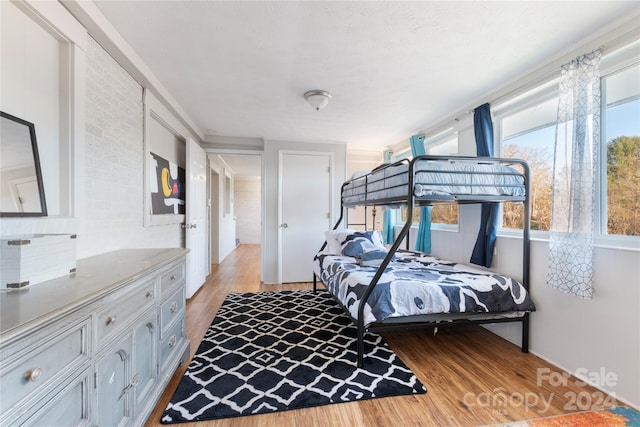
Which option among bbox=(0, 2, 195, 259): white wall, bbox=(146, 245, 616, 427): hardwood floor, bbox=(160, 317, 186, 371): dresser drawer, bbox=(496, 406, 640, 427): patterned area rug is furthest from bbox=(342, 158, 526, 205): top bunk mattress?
bbox=(0, 2, 195, 259): white wall

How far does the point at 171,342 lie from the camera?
1.72 metres

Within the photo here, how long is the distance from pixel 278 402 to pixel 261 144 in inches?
139

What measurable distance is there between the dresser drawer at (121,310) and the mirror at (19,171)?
1.93 feet

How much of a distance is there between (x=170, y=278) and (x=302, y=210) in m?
2.66

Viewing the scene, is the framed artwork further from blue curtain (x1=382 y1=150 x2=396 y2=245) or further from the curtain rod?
the curtain rod

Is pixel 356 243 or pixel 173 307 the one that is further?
pixel 356 243

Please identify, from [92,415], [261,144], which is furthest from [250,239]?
[92,415]

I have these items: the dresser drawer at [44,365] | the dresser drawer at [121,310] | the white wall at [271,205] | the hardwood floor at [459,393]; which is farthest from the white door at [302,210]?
the dresser drawer at [44,365]

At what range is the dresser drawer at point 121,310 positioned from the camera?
1.03 metres

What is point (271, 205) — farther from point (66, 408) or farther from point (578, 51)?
point (578, 51)

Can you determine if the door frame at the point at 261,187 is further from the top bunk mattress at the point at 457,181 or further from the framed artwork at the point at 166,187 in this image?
the top bunk mattress at the point at 457,181

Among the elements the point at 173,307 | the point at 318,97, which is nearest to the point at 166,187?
the point at 173,307

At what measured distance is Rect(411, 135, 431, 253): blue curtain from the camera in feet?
11.0

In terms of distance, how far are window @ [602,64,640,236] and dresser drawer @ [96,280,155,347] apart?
2.78 m
